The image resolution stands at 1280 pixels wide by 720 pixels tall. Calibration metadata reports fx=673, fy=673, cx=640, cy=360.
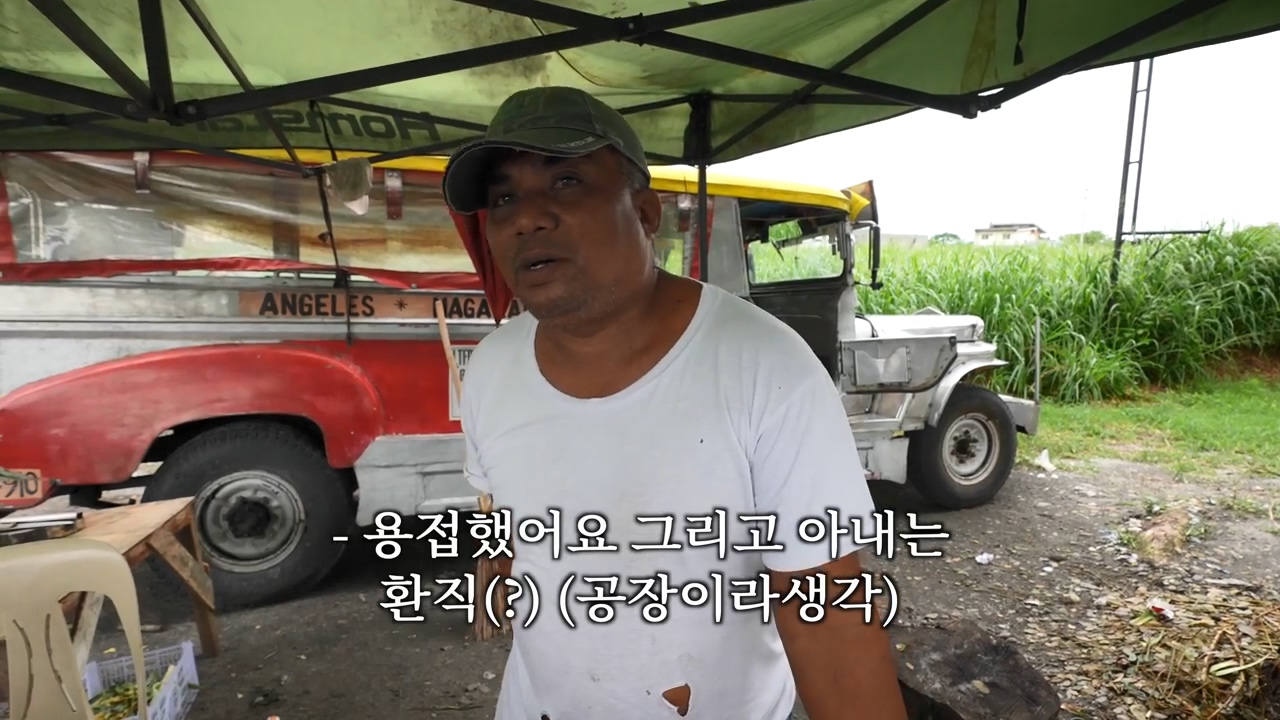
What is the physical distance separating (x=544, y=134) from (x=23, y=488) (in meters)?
3.54

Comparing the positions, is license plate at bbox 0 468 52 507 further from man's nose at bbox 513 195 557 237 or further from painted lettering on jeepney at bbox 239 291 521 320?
man's nose at bbox 513 195 557 237

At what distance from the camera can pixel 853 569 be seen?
1.04 m

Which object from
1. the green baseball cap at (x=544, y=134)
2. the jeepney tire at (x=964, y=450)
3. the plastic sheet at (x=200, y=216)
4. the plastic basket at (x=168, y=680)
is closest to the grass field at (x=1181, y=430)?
the jeepney tire at (x=964, y=450)

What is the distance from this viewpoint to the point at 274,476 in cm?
356

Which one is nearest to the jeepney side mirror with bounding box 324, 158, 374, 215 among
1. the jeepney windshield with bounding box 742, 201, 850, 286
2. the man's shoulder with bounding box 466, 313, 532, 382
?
the man's shoulder with bounding box 466, 313, 532, 382

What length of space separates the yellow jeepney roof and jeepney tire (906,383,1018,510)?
64.7 inches

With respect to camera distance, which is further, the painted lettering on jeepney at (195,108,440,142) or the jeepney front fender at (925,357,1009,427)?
the jeepney front fender at (925,357,1009,427)

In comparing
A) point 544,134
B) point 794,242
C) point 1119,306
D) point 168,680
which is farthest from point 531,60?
point 1119,306

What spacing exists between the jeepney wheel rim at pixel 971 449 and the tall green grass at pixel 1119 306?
3607 mm

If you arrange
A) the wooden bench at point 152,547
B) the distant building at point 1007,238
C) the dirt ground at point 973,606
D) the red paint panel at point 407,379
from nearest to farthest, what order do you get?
the wooden bench at point 152,547, the dirt ground at point 973,606, the red paint panel at point 407,379, the distant building at point 1007,238

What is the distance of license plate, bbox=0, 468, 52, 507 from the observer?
10.2 ft

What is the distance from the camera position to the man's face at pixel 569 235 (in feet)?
3.76

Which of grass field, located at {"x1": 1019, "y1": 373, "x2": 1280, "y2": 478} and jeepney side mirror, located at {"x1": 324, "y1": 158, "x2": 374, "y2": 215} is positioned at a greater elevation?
jeepney side mirror, located at {"x1": 324, "y1": 158, "x2": 374, "y2": 215}

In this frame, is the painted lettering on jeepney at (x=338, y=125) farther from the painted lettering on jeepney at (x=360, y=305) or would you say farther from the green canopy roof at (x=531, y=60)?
the painted lettering on jeepney at (x=360, y=305)
